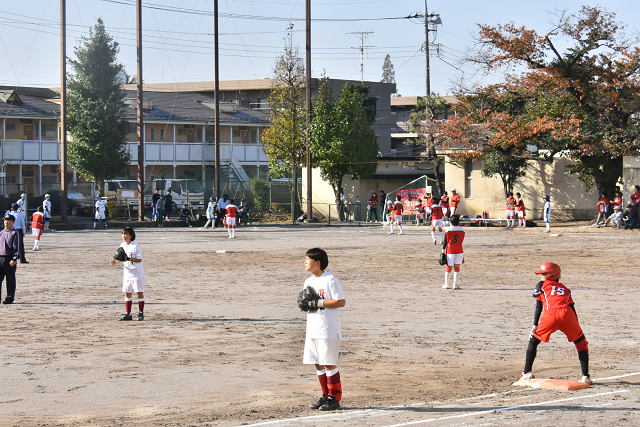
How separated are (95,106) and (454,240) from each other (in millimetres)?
33875

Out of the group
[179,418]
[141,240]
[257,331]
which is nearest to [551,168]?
[141,240]

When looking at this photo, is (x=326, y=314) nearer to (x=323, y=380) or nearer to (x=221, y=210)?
(x=323, y=380)

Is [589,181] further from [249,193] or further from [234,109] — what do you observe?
[234,109]

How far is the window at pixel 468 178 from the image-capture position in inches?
1654

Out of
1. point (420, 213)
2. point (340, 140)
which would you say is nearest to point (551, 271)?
point (420, 213)

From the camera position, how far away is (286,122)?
49281 millimetres

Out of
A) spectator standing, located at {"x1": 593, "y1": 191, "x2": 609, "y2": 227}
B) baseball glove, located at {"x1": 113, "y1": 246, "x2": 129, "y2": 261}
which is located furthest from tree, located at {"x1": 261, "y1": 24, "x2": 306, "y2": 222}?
baseball glove, located at {"x1": 113, "y1": 246, "x2": 129, "y2": 261}

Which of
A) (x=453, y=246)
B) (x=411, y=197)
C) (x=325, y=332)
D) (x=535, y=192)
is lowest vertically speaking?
(x=325, y=332)

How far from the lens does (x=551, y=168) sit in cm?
3934

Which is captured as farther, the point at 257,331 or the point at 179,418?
the point at 257,331

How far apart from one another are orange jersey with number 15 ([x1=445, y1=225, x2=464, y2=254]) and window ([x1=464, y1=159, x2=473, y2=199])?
26.8 m

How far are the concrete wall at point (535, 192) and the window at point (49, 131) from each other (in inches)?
1050

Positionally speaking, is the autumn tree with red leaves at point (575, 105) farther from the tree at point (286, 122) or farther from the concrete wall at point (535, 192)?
the tree at point (286, 122)

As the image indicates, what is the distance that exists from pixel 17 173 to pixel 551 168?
33716mm
